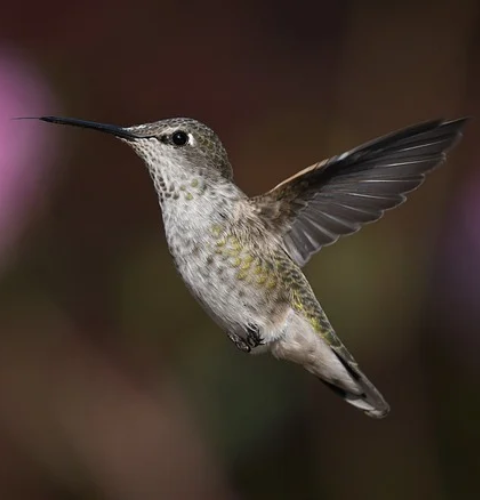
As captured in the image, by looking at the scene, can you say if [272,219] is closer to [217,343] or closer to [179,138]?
[179,138]

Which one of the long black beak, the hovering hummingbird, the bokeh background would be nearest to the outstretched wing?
the hovering hummingbird

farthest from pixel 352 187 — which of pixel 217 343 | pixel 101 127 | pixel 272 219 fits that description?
pixel 217 343

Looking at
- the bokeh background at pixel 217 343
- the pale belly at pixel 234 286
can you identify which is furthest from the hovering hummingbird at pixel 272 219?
the bokeh background at pixel 217 343

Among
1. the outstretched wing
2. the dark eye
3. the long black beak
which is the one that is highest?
the long black beak

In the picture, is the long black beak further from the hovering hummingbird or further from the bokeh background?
the bokeh background

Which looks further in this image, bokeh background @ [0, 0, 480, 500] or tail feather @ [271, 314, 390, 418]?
bokeh background @ [0, 0, 480, 500]

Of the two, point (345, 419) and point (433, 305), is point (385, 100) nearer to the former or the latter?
point (433, 305)

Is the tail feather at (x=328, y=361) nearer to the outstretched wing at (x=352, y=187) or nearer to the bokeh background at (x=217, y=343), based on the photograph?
the outstretched wing at (x=352, y=187)
